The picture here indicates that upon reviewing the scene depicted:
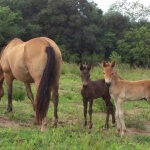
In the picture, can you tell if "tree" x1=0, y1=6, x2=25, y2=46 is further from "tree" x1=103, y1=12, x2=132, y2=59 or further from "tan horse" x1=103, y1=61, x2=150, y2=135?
"tan horse" x1=103, y1=61, x2=150, y2=135

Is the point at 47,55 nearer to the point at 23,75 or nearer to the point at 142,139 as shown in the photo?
the point at 23,75

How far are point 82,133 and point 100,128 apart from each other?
1.02 m

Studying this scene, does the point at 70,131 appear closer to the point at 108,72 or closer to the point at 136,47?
the point at 108,72

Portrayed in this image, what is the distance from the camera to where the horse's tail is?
668 cm

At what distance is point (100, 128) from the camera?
7480mm

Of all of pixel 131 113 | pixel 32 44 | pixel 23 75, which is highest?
pixel 32 44

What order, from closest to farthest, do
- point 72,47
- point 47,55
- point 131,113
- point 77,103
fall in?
point 47,55 < point 131,113 < point 77,103 < point 72,47

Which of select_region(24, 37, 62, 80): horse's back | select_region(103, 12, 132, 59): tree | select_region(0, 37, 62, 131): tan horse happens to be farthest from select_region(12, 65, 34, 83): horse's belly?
select_region(103, 12, 132, 59): tree

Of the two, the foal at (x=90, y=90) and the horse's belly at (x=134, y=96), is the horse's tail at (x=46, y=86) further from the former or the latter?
the horse's belly at (x=134, y=96)

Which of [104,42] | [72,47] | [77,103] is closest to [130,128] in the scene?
[77,103]

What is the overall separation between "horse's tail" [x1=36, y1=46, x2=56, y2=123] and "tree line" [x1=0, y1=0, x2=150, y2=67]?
27.7 meters

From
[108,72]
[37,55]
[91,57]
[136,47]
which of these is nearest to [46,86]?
[37,55]

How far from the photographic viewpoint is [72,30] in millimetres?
39000

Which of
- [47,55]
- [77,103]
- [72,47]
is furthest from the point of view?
[72,47]
